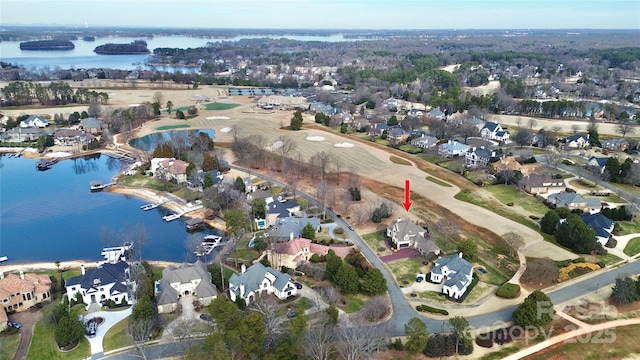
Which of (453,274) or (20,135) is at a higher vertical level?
(20,135)

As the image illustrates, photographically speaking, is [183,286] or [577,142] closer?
[183,286]

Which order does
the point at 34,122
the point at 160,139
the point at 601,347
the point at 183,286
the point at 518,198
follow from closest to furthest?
the point at 601,347 → the point at 183,286 → the point at 518,198 → the point at 160,139 → the point at 34,122

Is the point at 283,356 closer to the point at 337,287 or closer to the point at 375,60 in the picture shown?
the point at 337,287

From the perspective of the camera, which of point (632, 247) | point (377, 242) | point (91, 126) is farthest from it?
point (91, 126)

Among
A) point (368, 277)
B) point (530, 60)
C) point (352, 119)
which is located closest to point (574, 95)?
point (530, 60)

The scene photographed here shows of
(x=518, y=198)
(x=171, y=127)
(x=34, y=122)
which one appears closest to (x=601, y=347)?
(x=518, y=198)

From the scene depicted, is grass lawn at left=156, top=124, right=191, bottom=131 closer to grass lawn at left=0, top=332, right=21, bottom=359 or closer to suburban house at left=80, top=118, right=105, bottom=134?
suburban house at left=80, top=118, right=105, bottom=134

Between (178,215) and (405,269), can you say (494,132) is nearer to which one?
(405,269)
